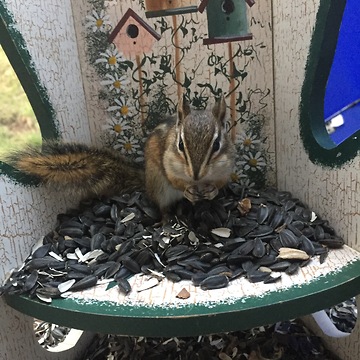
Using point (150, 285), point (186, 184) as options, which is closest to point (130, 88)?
point (186, 184)

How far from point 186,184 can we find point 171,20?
436mm

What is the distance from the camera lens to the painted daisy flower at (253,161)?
1313 millimetres

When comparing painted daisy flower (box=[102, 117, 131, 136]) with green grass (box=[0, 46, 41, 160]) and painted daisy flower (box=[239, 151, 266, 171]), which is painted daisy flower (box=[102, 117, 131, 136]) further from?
green grass (box=[0, 46, 41, 160])

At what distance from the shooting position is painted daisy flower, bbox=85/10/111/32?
122 cm

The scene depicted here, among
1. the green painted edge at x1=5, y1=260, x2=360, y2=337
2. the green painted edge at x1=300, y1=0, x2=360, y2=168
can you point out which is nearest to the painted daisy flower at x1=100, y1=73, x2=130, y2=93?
the green painted edge at x1=300, y1=0, x2=360, y2=168

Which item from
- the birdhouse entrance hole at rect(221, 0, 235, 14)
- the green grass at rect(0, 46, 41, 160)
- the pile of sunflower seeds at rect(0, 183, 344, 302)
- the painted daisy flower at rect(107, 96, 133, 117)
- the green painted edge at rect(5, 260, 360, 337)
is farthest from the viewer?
the green grass at rect(0, 46, 41, 160)

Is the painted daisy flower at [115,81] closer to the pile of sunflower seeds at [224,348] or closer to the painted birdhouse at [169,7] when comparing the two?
the painted birdhouse at [169,7]

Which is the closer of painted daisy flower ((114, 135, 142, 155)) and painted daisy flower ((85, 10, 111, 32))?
painted daisy flower ((85, 10, 111, 32))

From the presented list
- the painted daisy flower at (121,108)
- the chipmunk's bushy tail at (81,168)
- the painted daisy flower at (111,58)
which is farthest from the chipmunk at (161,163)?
the painted daisy flower at (111,58)

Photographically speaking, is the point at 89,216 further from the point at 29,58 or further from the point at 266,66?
the point at 266,66

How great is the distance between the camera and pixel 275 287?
0.88 meters

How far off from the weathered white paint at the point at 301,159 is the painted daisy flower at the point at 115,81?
0.41 m

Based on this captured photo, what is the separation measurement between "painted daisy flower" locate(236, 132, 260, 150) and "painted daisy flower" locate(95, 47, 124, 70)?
390 mm

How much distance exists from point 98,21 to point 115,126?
0.28m
